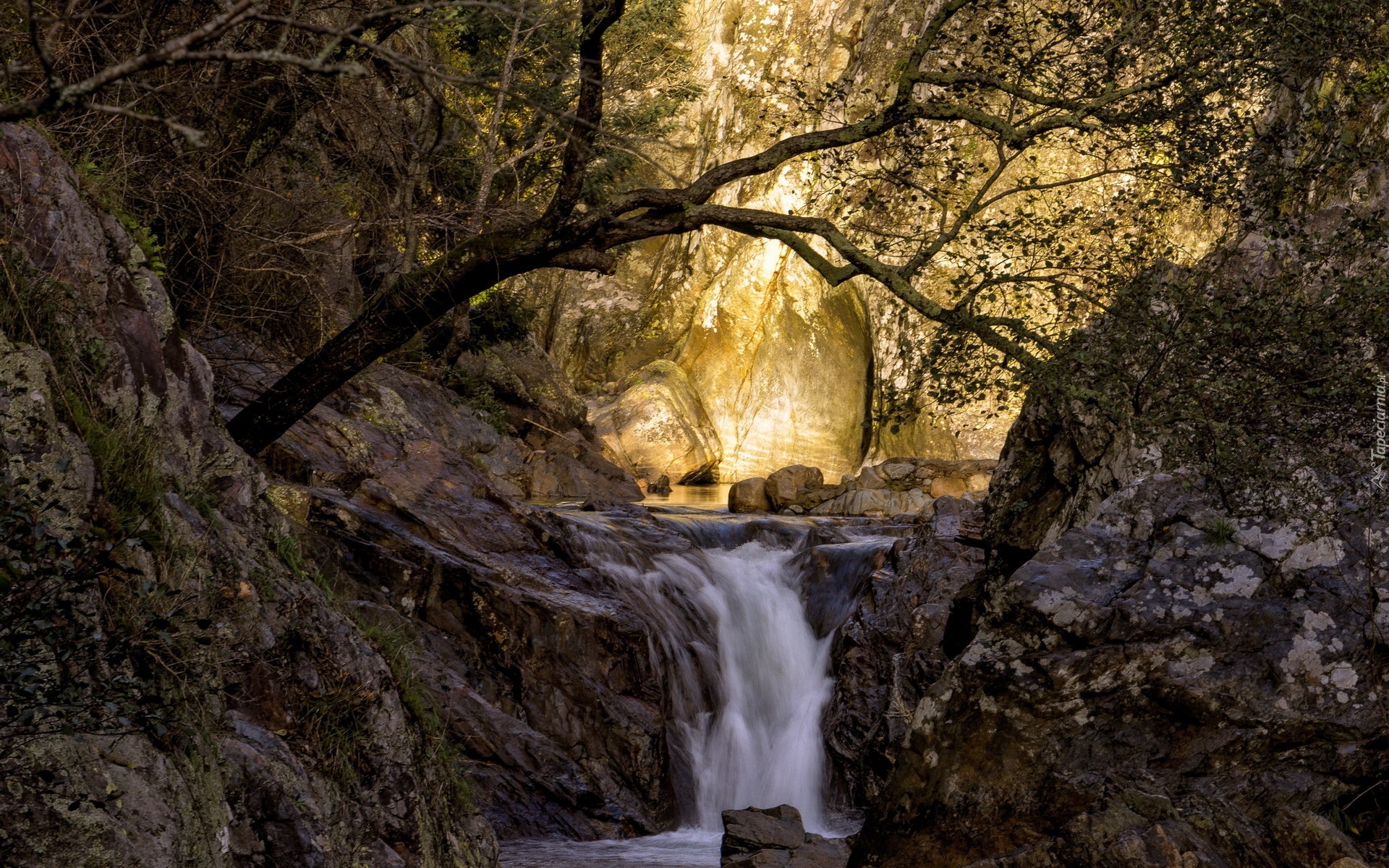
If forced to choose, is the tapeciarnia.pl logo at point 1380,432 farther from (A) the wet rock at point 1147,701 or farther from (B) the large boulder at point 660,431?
(B) the large boulder at point 660,431

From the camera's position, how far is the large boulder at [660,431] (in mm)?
34656

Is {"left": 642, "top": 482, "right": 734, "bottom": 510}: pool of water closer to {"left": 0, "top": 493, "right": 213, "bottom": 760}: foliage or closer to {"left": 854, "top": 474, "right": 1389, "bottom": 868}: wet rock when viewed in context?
{"left": 854, "top": 474, "right": 1389, "bottom": 868}: wet rock

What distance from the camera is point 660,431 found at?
1389 inches

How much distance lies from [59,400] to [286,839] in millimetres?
2219

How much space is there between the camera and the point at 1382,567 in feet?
21.7

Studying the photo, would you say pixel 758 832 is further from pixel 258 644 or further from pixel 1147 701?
pixel 258 644

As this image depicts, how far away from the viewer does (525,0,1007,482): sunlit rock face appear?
122ft

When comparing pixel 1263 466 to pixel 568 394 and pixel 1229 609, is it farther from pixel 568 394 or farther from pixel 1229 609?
pixel 568 394

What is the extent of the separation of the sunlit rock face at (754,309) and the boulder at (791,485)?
714 centimetres

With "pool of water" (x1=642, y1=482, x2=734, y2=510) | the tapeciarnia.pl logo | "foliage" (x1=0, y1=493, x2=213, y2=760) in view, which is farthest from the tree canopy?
"pool of water" (x1=642, y1=482, x2=734, y2=510)

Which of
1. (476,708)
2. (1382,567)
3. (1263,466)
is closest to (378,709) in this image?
(476,708)

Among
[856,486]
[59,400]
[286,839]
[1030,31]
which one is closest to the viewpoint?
[59,400]

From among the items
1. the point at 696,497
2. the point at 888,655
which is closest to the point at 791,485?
the point at 696,497

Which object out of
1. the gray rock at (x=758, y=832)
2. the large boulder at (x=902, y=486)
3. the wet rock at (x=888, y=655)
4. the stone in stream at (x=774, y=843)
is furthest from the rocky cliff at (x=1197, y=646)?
the large boulder at (x=902, y=486)
